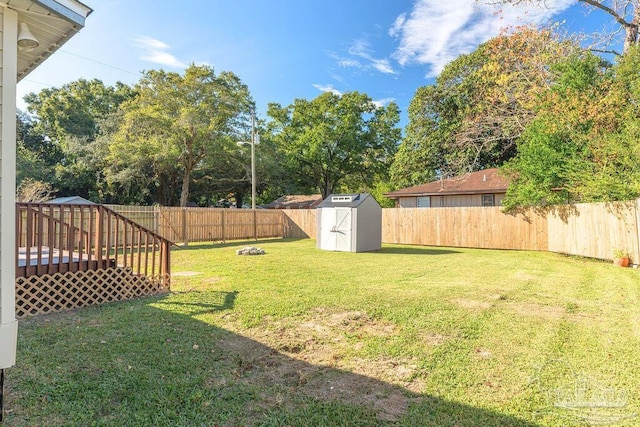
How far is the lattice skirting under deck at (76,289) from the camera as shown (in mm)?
4621

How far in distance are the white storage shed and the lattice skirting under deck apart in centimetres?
787

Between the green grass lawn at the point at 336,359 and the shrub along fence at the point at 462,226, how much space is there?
4174 millimetres

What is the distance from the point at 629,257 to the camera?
884 cm

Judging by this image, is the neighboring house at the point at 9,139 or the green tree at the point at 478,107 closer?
the neighboring house at the point at 9,139

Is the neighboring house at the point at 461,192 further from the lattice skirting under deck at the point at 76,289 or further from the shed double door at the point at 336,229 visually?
the lattice skirting under deck at the point at 76,289

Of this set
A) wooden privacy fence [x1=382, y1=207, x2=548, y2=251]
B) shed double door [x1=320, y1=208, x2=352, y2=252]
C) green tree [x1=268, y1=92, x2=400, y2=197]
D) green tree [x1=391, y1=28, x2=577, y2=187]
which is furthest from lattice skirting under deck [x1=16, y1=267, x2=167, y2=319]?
green tree [x1=268, y1=92, x2=400, y2=197]

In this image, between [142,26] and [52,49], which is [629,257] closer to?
→ [52,49]

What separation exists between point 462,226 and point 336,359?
13.2m

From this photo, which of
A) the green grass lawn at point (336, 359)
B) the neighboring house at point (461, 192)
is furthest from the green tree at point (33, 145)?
the green grass lawn at point (336, 359)

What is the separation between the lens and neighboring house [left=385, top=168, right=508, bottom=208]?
1845cm

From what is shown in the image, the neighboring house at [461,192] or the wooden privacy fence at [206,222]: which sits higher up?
the neighboring house at [461,192]

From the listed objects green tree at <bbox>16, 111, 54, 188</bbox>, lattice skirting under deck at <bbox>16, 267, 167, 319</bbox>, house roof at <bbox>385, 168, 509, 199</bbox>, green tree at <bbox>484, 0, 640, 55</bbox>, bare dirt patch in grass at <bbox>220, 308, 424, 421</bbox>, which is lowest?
bare dirt patch in grass at <bbox>220, 308, 424, 421</bbox>

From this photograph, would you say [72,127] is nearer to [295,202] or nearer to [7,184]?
[295,202]

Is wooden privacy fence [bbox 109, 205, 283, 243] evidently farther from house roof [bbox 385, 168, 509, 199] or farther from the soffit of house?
the soffit of house
